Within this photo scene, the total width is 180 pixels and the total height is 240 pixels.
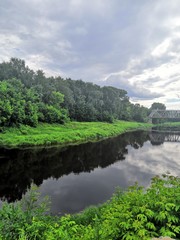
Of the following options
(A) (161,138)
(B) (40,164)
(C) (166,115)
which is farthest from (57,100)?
(C) (166,115)

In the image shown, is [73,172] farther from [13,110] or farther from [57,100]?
[57,100]

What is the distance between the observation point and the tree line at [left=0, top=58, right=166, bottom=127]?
42.8 m

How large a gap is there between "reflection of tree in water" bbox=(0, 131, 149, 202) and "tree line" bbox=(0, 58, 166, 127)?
41.7 feet

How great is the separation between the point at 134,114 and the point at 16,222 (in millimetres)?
118292

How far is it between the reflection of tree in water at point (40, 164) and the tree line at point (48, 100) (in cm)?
1271

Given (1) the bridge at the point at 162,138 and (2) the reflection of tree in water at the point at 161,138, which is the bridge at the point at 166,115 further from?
(2) the reflection of tree in water at the point at 161,138

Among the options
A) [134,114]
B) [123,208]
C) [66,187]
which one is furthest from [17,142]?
[134,114]

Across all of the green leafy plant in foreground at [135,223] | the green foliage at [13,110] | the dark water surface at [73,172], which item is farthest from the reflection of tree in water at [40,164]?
the green foliage at [13,110]

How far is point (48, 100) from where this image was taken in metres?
63.2

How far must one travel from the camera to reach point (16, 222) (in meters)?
7.64

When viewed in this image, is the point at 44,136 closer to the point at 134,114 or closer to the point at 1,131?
the point at 1,131

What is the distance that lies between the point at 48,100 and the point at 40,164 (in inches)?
1630

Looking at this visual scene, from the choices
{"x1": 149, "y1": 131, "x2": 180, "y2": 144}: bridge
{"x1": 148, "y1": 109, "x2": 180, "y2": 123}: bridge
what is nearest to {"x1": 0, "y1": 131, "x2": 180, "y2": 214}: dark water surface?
{"x1": 149, "y1": 131, "x2": 180, "y2": 144}: bridge

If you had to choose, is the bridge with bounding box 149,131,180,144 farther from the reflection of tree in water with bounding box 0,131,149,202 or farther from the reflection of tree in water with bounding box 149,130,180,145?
the reflection of tree in water with bounding box 0,131,149,202
